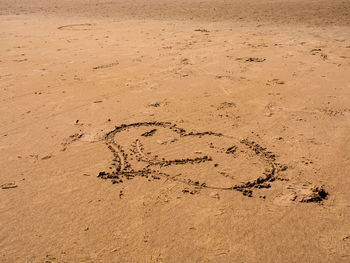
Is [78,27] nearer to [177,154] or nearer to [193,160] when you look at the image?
[177,154]

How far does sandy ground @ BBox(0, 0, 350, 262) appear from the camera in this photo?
7.51 ft

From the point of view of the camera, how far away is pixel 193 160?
10.3 ft

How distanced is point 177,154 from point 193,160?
0.20 meters

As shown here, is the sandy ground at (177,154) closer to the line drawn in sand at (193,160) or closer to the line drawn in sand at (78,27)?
the line drawn in sand at (193,160)

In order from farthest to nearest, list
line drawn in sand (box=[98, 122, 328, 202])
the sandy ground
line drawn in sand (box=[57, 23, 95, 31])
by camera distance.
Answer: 1. line drawn in sand (box=[57, 23, 95, 31])
2. line drawn in sand (box=[98, 122, 328, 202])
3. the sandy ground

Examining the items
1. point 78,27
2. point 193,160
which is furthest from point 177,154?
point 78,27

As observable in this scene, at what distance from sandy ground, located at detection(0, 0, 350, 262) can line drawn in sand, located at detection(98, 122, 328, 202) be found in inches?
0.6

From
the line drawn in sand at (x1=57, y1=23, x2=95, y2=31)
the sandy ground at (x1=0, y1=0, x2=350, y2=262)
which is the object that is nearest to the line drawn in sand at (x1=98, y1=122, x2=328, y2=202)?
the sandy ground at (x1=0, y1=0, x2=350, y2=262)

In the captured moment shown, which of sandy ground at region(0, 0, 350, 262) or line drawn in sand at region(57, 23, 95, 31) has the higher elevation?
line drawn in sand at region(57, 23, 95, 31)

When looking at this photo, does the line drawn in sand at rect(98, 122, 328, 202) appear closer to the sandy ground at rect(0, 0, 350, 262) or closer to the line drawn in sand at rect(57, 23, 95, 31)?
the sandy ground at rect(0, 0, 350, 262)

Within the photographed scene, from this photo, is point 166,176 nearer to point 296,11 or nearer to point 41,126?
point 41,126

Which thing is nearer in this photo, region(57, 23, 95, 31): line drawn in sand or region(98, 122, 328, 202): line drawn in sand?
region(98, 122, 328, 202): line drawn in sand

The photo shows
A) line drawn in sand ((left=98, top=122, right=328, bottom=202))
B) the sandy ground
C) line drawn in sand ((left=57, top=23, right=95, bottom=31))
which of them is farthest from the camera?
line drawn in sand ((left=57, top=23, right=95, bottom=31))

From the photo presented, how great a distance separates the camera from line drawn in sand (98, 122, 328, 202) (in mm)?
2848
